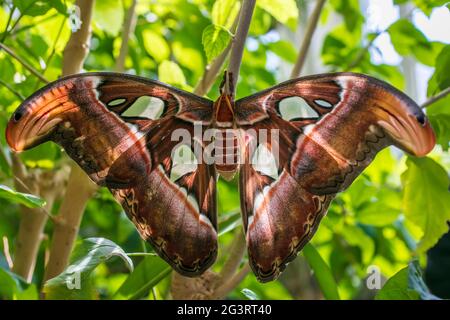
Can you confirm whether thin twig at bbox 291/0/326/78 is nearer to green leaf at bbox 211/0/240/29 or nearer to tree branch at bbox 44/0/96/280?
green leaf at bbox 211/0/240/29

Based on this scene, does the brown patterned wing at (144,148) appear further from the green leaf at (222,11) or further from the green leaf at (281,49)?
the green leaf at (281,49)

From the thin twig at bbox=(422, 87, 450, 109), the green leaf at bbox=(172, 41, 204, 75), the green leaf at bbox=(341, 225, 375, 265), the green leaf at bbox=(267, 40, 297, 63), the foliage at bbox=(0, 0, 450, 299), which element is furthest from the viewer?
the green leaf at bbox=(267, 40, 297, 63)

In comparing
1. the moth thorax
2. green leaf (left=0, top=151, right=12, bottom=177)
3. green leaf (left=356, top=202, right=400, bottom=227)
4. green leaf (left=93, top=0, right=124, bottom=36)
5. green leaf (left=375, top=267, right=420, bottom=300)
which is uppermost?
green leaf (left=93, top=0, right=124, bottom=36)

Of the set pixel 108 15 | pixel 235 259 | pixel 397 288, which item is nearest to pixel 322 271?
pixel 235 259

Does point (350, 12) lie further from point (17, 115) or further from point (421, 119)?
point (17, 115)

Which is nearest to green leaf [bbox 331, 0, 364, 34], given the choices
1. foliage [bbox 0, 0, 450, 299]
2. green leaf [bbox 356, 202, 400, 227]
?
foliage [bbox 0, 0, 450, 299]
